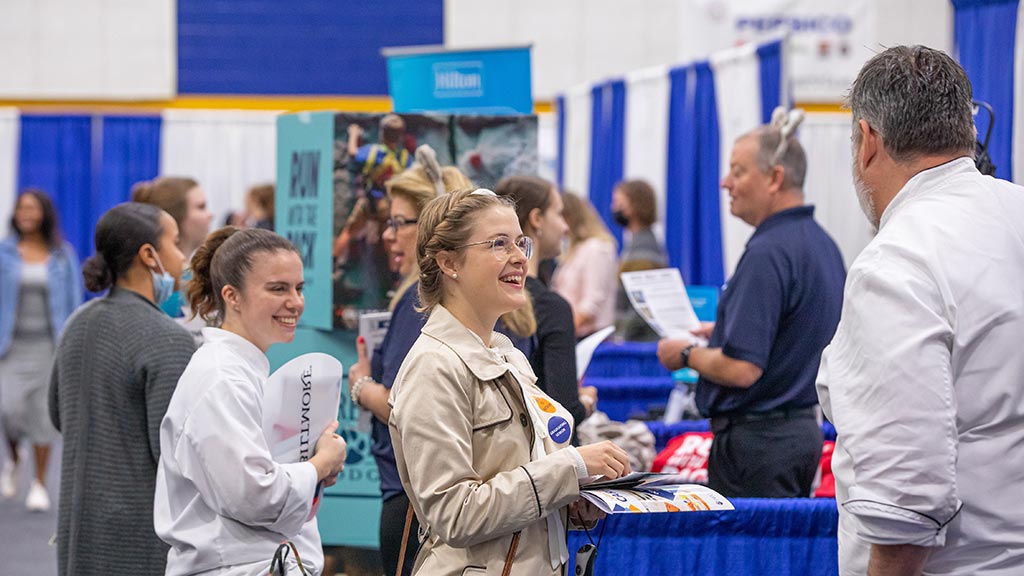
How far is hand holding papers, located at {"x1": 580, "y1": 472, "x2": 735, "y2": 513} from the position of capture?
1829 mm

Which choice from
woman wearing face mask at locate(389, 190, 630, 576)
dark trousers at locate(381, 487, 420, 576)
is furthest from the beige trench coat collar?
dark trousers at locate(381, 487, 420, 576)

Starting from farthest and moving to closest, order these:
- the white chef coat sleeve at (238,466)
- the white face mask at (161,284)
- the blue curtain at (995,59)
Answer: the blue curtain at (995,59), the white face mask at (161,284), the white chef coat sleeve at (238,466)

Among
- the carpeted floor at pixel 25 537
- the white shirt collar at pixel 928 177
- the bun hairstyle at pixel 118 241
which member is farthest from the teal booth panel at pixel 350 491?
the white shirt collar at pixel 928 177

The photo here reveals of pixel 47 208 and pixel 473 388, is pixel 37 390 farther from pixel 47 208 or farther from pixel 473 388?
pixel 473 388

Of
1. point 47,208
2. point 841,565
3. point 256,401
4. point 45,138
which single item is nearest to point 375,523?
point 256,401

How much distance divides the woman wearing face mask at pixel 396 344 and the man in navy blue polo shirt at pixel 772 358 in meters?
0.79

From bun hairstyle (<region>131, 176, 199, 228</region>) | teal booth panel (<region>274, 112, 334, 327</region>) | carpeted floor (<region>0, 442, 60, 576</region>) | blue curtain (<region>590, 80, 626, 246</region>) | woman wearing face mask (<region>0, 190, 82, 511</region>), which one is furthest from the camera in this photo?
blue curtain (<region>590, 80, 626, 246</region>)

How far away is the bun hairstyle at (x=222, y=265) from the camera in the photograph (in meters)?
2.37

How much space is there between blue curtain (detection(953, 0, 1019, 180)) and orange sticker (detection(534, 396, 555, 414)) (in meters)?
2.68

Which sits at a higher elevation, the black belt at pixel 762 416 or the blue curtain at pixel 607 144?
the blue curtain at pixel 607 144

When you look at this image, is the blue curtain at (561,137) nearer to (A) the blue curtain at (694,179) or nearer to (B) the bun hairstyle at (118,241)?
(A) the blue curtain at (694,179)

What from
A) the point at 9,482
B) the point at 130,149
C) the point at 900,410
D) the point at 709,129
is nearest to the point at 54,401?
the point at 900,410

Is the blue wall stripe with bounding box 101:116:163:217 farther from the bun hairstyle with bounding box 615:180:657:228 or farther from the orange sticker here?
the orange sticker

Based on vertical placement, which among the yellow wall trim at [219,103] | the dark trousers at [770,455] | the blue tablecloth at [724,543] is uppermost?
the yellow wall trim at [219,103]
